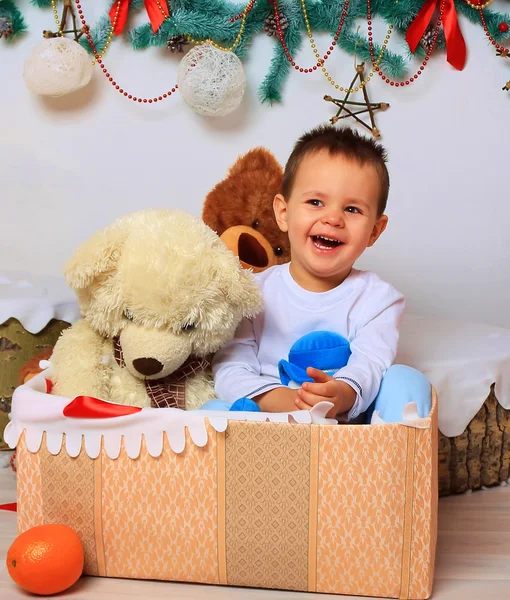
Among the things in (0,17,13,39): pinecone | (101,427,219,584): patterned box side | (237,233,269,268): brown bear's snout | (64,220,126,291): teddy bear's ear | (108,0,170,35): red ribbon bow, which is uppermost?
(108,0,170,35): red ribbon bow

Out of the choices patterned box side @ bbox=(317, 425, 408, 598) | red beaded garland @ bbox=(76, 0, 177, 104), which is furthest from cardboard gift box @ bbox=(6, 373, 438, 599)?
red beaded garland @ bbox=(76, 0, 177, 104)

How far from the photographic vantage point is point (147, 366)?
1145mm

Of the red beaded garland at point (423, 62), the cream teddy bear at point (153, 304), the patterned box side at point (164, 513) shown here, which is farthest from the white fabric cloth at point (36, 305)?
the red beaded garland at point (423, 62)

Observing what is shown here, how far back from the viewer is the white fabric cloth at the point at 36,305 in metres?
1.45

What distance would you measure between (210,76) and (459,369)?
0.83 meters

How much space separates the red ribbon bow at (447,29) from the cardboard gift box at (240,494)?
1109 mm

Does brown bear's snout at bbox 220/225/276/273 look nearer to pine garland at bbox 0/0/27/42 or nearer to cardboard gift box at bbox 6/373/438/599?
cardboard gift box at bbox 6/373/438/599

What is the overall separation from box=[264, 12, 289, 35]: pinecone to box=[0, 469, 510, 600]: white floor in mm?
1115

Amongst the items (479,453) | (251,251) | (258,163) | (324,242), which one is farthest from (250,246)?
(479,453)

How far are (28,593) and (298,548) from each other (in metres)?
0.37

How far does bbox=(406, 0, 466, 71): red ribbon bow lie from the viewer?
179 centimetres

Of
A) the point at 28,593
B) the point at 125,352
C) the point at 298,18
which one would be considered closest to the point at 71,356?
the point at 125,352

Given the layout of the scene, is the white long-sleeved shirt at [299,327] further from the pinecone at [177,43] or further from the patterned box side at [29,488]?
the pinecone at [177,43]

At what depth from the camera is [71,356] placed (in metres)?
1.22
